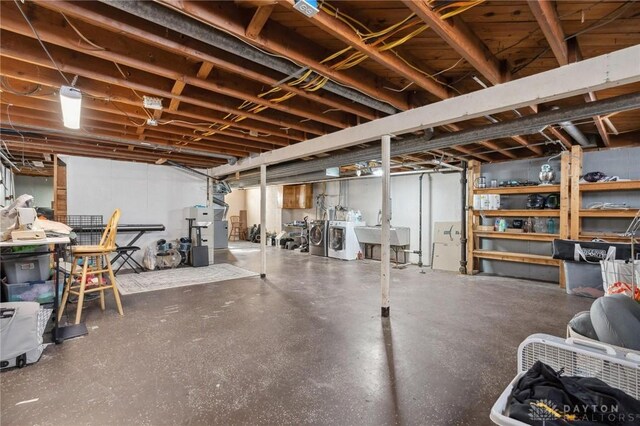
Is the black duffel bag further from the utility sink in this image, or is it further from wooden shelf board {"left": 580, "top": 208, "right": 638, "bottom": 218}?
the utility sink

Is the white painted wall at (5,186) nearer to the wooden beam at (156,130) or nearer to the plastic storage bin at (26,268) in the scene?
the wooden beam at (156,130)

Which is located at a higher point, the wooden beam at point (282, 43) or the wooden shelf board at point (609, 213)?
the wooden beam at point (282, 43)

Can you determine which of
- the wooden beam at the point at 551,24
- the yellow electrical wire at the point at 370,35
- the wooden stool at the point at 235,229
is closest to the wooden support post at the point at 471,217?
the yellow electrical wire at the point at 370,35

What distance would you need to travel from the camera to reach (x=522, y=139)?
4508 millimetres

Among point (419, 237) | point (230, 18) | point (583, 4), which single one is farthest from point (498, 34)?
point (419, 237)

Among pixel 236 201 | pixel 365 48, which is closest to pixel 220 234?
pixel 236 201

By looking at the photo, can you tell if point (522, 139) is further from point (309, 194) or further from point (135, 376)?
point (309, 194)

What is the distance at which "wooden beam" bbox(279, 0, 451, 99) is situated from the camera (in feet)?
5.73

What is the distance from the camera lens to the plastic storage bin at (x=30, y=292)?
116 inches

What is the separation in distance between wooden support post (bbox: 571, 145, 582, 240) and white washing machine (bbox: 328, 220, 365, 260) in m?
4.42

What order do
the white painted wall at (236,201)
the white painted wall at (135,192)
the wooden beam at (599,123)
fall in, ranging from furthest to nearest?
the white painted wall at (236,201), the white painted wall at (135,192), the wooden beam at (599,123)

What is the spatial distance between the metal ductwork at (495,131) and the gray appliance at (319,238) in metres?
2.84

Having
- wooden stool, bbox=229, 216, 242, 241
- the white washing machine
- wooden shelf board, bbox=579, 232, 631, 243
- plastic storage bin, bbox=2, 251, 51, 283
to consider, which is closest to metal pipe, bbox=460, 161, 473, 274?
wooden shelf board, bbox=579, 232, 631, 243

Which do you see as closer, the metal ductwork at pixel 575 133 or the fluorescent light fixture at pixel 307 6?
the fluorescent light fixture at pixel 307 6
